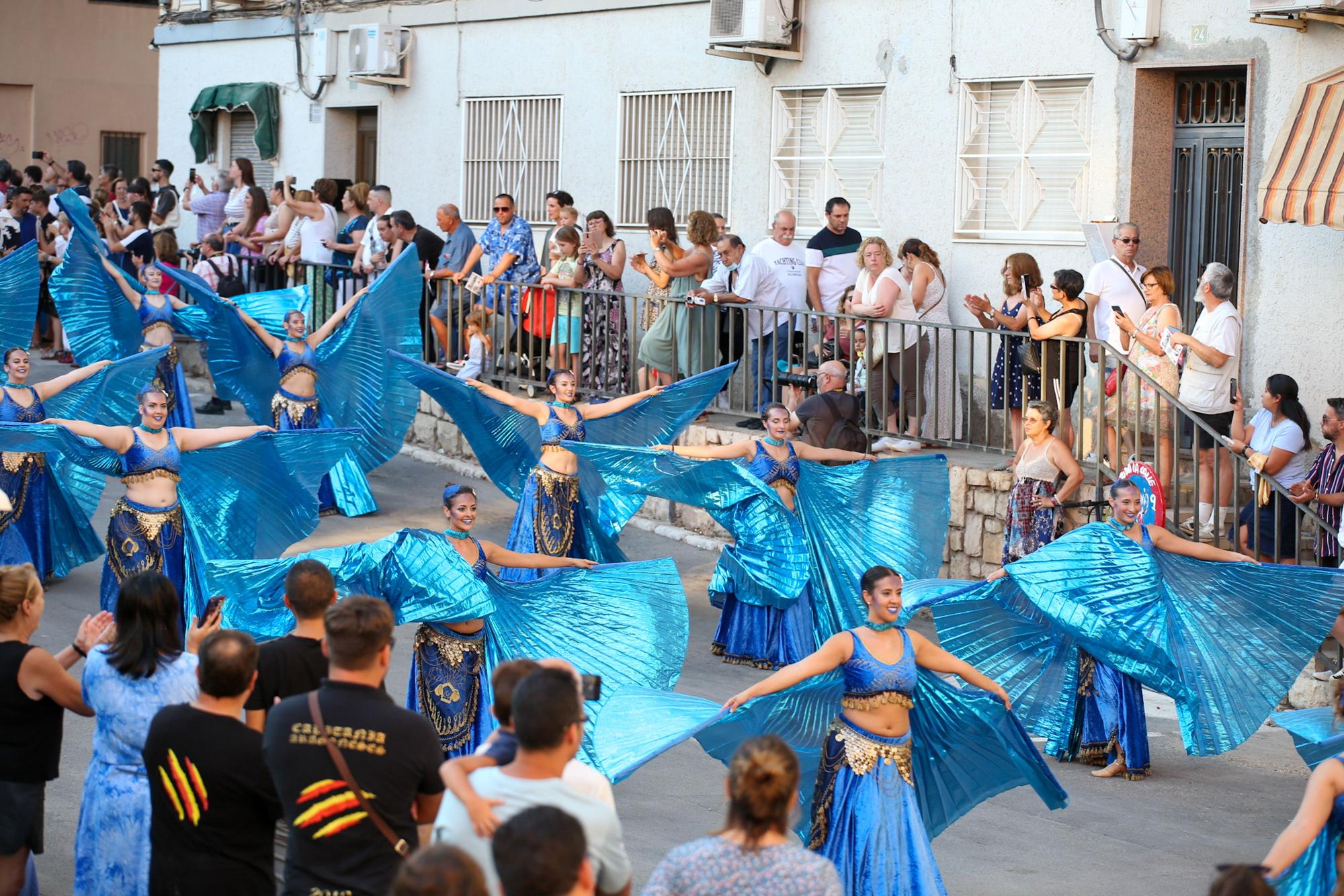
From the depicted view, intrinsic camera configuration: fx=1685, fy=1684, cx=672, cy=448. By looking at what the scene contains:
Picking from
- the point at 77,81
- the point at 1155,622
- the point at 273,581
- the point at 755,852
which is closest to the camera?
the point at 755,852

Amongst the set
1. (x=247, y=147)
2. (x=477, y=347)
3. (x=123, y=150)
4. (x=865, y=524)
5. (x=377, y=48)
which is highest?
(x=123, y=150)

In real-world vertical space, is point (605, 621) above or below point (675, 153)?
below

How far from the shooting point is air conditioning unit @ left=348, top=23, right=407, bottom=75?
62.1 feet

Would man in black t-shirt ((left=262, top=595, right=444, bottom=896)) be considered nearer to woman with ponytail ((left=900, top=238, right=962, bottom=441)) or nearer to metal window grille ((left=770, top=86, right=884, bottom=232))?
woman with ponytail ((left=900, top=238, right=962, bottom=441))

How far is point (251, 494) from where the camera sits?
1109 cm

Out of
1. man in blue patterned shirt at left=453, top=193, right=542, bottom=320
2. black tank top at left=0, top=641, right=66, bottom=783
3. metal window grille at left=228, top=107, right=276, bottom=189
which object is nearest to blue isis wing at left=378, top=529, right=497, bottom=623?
black tank top at left=0, top=641, right=66, bottom=783

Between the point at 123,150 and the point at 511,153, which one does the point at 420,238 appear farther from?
the point at 123,150

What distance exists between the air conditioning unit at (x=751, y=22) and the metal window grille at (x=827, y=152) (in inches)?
23.5

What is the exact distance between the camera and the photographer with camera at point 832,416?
11766 millimetres

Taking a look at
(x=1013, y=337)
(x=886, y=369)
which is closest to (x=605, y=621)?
(x=886, y=369)

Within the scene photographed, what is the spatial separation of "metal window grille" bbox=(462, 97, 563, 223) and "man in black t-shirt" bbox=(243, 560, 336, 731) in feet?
40.6

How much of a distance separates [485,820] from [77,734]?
5735 mm

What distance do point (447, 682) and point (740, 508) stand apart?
339 cm

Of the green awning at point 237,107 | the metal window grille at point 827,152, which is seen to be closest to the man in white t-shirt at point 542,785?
the metal window grille at point 827,152
